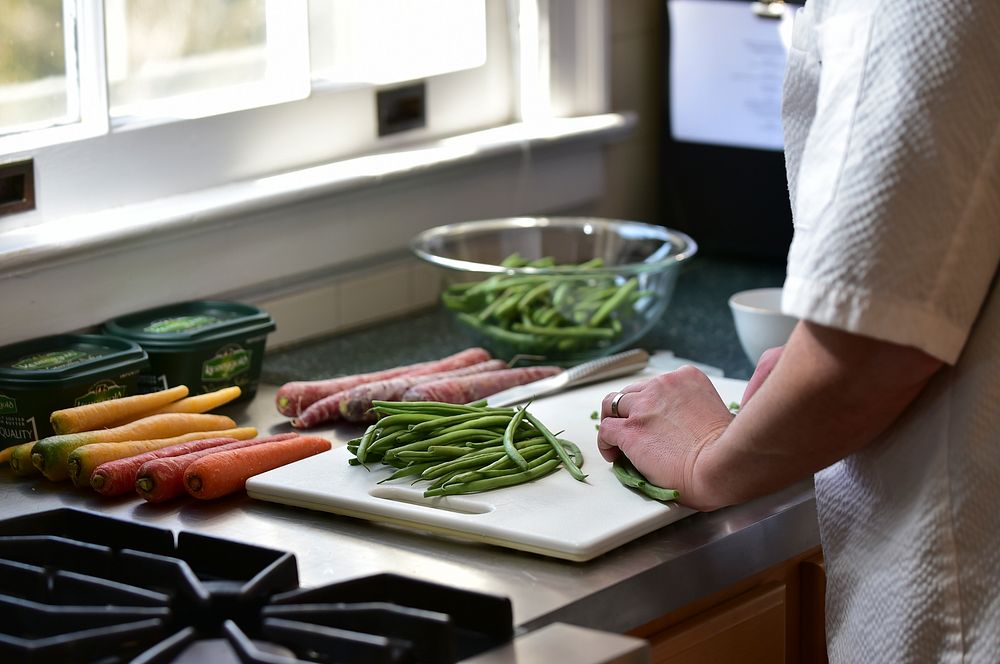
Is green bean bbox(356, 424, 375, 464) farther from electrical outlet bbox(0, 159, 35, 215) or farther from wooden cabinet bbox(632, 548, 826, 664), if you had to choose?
electrical outlet bbox(0, 159, 35, 215)

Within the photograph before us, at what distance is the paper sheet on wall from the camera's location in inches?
91.8

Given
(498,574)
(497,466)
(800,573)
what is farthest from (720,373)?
(498,574)

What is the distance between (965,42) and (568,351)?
0.96 meters

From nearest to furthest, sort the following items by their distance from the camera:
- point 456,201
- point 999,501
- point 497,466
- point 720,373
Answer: point 999,501
point 497,466
point 720,373
point 456,201

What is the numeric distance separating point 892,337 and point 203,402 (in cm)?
86

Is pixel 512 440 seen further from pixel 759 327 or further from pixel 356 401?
pixel 759 327

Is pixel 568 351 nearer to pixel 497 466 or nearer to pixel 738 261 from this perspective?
pixel 497 466

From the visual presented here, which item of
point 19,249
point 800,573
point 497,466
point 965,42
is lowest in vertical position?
point 800,573

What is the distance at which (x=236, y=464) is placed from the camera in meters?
1.38

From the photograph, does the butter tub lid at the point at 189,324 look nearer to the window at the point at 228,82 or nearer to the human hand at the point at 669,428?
the window at the point at 228,82

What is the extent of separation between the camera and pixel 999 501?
3.48 ft

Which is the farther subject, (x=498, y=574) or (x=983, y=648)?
(x=498, y=574)

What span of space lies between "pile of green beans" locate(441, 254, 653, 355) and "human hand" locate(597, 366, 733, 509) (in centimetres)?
47

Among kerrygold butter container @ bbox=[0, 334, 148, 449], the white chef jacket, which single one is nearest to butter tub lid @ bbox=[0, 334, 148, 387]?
kerrygold butter container @ bbox=[0, 334, 148, 449]
